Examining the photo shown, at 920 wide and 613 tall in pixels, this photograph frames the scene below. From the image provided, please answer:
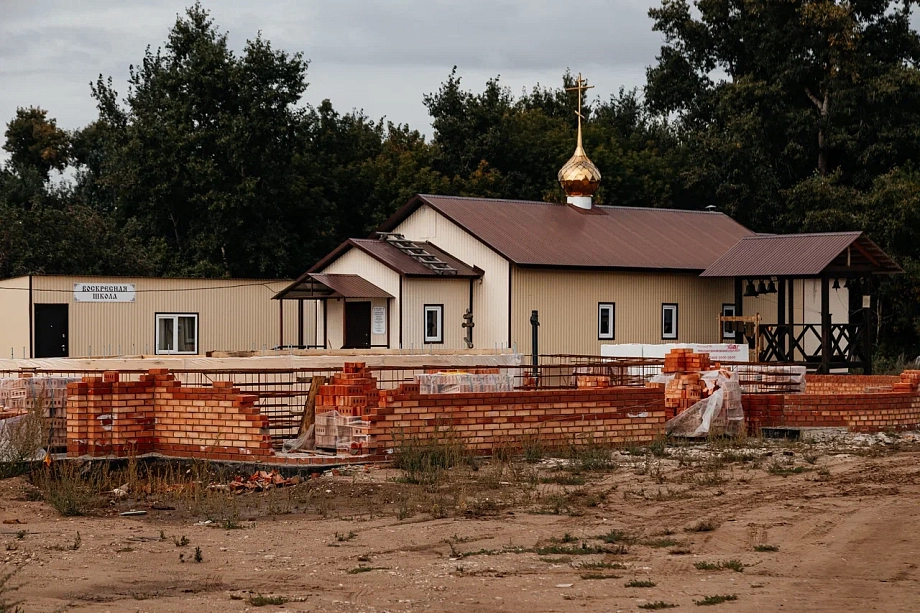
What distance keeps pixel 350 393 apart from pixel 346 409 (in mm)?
204

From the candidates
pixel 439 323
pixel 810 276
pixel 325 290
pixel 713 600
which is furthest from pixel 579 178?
pixel 713 600

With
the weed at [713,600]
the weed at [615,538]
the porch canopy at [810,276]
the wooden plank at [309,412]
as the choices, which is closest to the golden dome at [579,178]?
the porch canopy at [810,276]

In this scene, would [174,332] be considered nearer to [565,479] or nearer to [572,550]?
[565,479]

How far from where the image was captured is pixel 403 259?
34031 millimetres

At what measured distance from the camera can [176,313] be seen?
111ft

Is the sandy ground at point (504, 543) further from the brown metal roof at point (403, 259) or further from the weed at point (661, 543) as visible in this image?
the brown metal roof at point (403, 259)

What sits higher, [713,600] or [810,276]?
[810,276]

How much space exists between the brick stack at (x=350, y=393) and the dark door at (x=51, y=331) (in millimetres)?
17854

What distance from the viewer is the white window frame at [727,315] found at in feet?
123

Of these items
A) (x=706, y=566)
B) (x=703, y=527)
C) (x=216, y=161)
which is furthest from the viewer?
(x=216, y=161)

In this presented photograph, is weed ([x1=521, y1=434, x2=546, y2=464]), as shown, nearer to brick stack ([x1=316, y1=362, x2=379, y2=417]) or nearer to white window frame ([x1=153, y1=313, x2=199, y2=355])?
brick stack ([x1=316, y1=362, x2=379, y2=417])

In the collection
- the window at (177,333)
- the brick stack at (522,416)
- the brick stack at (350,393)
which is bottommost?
the brick stack at (522,416)

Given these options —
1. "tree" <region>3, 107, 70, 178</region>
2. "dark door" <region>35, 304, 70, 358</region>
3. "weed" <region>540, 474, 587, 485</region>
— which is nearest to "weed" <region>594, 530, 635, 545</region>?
"weed" <region>540, 474, 587, 485</region>

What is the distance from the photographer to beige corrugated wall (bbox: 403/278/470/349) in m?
33.2
